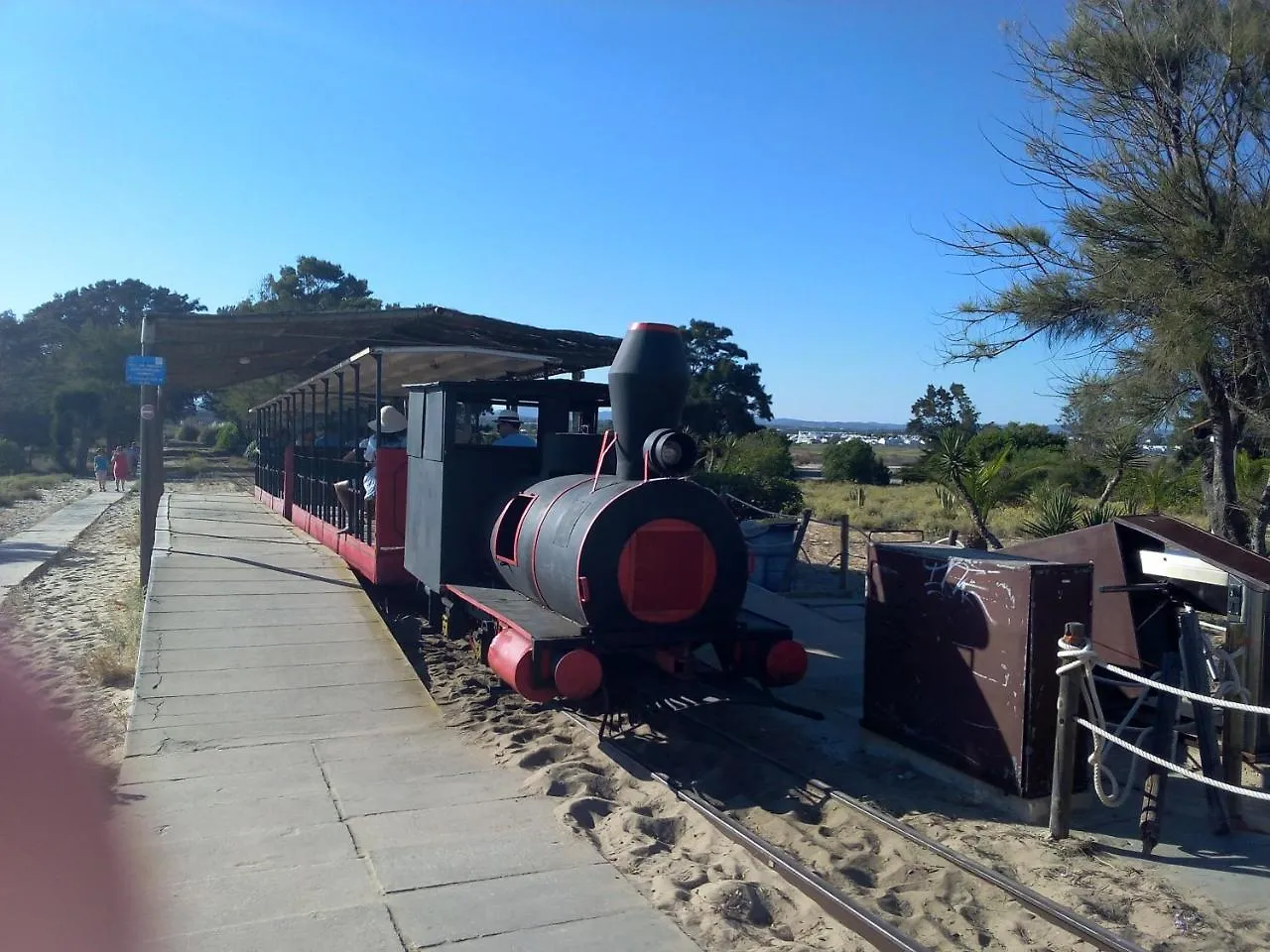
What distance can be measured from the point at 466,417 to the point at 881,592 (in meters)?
3.68

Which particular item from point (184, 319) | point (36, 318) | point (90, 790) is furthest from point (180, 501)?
point (36, 318)

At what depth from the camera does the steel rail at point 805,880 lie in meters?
3.86

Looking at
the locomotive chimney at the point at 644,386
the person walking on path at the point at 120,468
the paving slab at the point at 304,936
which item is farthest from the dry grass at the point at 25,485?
the paving slab at the point at 304,936

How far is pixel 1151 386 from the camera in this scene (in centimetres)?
965

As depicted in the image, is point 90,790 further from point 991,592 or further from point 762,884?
point 991,592

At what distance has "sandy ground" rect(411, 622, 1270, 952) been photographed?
4.01 meters

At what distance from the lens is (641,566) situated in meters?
6.14

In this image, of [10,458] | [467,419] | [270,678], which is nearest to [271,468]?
[467,419]

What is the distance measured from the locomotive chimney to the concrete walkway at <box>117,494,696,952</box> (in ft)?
7.05

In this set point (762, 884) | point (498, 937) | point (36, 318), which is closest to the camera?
point (498, 937)

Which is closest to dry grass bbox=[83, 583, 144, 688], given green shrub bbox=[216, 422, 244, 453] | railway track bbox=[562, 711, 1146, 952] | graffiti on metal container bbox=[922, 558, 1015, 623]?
railway track bbox=[562, 711, 1146, 952]

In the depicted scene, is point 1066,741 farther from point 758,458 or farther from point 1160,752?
point 758,458

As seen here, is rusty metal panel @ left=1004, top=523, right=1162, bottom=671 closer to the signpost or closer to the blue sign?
the blue sign

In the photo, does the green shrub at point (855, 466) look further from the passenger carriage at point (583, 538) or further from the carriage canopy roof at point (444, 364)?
the passenger carriage at point (583, 538)
